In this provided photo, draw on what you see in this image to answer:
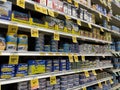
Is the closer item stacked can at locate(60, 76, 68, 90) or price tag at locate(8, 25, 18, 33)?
price tag at locate(8, 25, 18, 33)

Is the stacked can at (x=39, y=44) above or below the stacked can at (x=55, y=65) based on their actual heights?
above

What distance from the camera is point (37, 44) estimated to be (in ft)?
6.88

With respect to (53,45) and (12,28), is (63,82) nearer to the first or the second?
(53,45)

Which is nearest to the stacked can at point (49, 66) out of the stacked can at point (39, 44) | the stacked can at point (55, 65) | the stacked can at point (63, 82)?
the stacked can at point (55, 65)

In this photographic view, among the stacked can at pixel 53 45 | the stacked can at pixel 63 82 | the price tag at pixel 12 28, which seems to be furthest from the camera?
the stacked can at pixel 63 82

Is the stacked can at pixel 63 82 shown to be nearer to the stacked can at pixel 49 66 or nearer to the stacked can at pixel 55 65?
the stacked can at pixel 55 65

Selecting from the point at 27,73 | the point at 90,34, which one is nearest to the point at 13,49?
the point at 27,73

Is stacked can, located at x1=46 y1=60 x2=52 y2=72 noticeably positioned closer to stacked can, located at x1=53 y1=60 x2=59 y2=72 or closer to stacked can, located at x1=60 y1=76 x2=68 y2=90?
stacked can, located at x1=53 y1=60 x2=59 y2=72

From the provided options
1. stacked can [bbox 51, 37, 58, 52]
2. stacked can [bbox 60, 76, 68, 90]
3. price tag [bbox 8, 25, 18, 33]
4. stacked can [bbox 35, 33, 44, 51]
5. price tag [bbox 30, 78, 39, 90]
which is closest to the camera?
price tag [bbox 8, 25, 18, 33]

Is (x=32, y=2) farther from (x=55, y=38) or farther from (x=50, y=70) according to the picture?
(x=50, y=70)

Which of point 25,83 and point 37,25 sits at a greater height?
point 37,25

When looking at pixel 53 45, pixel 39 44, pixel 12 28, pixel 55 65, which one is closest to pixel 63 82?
pixel 55 65

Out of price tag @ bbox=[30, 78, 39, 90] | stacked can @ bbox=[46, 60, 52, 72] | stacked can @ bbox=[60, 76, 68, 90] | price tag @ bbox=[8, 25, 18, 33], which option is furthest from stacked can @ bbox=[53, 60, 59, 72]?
price tag @ bbox=[8, 25, 18, 33]

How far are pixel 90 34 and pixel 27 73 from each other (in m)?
1.64
